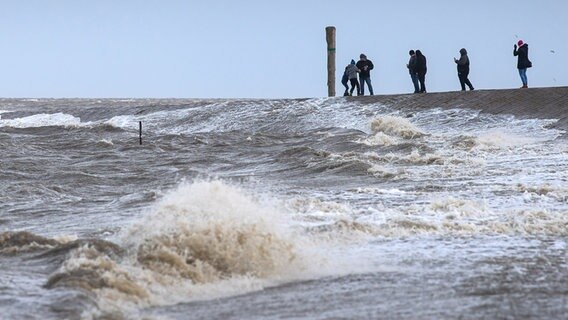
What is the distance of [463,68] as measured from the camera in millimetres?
22797

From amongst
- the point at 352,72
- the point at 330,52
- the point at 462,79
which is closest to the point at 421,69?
the point at 462,79

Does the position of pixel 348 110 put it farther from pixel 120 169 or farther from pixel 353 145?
pixel 120 169

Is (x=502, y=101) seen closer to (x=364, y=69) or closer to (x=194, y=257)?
(x=364, y=69)

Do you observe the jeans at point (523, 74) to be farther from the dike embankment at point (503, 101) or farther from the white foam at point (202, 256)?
the white foam at point (202, 256)

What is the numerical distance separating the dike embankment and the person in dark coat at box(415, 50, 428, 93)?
545 mm

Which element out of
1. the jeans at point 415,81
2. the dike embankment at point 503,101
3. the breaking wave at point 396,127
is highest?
the jeans at point 415,81

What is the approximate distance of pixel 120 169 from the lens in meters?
15.1

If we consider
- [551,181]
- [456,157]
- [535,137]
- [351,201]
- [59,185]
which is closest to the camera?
[351,201]

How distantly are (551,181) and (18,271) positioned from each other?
6.31 metres

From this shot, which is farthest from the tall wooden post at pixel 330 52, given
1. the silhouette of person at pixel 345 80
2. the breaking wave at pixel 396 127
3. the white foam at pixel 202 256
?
the white foam at pixel 202 256

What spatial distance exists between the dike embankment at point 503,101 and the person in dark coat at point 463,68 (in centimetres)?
44

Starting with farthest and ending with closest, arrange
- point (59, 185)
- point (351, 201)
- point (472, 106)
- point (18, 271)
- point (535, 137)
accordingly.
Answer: point (472, 106) < point (535, 137) < point (59, 185) < point (351, 201) < point (18, 271)

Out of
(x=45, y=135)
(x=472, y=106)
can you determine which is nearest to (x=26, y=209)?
(x=472, y=106)

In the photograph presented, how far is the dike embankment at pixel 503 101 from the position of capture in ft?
65.1
